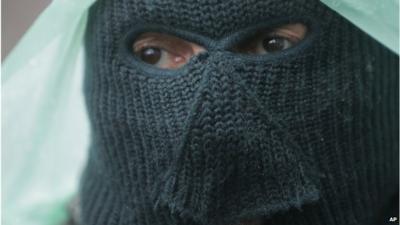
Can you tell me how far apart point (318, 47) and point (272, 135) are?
0.51 ft

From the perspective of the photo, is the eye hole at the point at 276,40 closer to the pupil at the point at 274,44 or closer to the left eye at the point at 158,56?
the pupil at the point at 274,44

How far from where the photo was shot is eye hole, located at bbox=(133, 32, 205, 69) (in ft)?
3.68

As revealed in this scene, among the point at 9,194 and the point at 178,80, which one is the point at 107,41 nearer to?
the point at 178,80

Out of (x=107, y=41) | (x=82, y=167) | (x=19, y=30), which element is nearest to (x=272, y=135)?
(x=107, y=41)

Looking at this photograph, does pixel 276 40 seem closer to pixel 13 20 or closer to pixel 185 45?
pixel 185 45

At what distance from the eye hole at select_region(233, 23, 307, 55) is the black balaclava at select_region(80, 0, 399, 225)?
0.01 metres

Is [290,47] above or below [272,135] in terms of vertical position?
above

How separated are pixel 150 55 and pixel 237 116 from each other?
19 cm

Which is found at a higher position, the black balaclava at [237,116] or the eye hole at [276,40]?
the eye hole at [276,40]

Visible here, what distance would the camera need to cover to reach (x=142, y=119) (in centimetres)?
111

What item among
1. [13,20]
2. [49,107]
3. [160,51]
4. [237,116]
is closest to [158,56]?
[160,51]

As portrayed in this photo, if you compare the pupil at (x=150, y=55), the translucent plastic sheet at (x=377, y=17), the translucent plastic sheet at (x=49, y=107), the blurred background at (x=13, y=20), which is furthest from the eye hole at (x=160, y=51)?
the blurred background at (x=13, y=20)

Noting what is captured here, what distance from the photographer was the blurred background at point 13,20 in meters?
2.30

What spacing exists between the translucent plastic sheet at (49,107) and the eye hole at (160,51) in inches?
4.5
